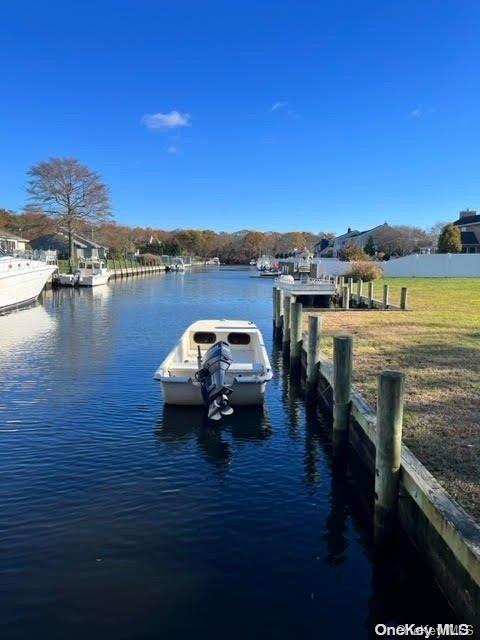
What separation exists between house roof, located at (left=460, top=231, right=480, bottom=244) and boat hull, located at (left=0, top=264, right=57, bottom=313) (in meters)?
56.0

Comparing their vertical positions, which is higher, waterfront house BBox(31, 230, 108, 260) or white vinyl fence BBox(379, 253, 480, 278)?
waterfront house BBox(31, 230, 108, 260)

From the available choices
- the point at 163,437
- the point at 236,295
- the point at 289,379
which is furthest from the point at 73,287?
the point at 163,437

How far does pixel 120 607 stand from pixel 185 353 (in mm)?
9704

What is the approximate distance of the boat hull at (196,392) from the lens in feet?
39.6

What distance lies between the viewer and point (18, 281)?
120ft

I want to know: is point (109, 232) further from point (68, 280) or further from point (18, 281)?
point (18, 281)

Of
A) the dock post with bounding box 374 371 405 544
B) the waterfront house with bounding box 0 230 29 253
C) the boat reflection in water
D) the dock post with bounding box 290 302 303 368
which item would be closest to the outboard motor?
the boat reflection in water

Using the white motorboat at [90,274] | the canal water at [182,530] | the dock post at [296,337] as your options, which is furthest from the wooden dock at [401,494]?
the white motorboat at [90,274]

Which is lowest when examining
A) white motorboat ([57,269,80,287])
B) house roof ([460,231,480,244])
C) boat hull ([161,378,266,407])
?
boat hull ([161,378,266,407])

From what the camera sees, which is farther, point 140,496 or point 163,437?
point 163,437

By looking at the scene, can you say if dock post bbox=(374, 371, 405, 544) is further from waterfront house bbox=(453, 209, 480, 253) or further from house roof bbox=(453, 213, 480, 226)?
house roof bbox=(453, 213, 480, 226)

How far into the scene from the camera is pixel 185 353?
594 inches

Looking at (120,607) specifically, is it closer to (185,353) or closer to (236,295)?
(185,353)

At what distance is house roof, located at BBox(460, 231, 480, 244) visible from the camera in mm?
73688
